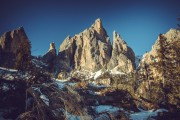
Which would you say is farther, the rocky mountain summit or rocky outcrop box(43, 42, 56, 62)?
rocky outcrop box(43, 42, 56, 62)

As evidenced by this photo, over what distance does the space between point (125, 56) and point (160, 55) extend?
164 meters

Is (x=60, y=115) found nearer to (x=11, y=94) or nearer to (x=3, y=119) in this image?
(x=3, y=119)

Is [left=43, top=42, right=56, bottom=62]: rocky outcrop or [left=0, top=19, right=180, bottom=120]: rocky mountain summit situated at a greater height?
[left=43, top=42, right=56, bottom=62]: rocky outcrop

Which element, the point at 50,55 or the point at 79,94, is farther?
the point at 50,55

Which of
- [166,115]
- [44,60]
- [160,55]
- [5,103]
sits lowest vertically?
[166,115]

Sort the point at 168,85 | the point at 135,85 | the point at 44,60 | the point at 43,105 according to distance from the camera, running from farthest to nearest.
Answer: the point at 44,60, the point at 135,85, the point at 168,85, the point at 43,105

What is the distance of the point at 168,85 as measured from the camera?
32625mm

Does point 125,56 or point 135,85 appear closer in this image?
point 135,85

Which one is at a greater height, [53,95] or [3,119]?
[53,95]

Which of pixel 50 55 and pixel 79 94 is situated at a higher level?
pixel 50 55

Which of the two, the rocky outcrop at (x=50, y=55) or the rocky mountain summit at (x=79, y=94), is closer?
the rocky mountain summit at (x=79, y=94)

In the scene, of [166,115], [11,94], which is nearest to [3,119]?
[11,94]

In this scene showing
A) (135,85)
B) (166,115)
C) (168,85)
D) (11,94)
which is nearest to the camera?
(11,94)

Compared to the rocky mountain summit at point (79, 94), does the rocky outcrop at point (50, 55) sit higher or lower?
higher
